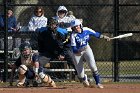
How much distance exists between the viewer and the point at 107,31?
16.7 metres

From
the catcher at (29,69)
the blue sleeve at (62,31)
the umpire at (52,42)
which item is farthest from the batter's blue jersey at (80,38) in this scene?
the catcher at (29,69)

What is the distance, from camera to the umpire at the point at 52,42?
14.7m

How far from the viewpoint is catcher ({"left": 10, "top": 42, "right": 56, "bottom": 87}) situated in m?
14.2

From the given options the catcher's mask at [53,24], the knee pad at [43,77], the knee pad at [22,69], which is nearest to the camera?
the knee pad at [43,77]

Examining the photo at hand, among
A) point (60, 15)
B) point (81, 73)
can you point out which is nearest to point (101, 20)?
point (60, 15)

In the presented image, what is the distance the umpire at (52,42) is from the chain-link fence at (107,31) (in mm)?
1029

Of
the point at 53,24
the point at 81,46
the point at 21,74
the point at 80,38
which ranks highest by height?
the point at 53,24

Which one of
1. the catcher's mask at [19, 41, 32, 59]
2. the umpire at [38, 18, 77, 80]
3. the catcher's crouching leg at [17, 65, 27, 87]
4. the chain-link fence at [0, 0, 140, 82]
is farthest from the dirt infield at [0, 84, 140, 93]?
the chain-link fence at [0, 0, 140, 82]

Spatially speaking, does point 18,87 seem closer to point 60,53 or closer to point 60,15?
point 60,53

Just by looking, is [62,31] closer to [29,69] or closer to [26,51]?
[26,51]

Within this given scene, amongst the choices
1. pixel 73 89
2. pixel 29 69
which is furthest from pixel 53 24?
pixel 73 89

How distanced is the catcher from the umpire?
34 centimetres

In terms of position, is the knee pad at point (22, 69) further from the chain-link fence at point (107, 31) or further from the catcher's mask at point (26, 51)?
the chain-link fence at point (107, 31)

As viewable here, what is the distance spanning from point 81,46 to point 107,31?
2746mm
